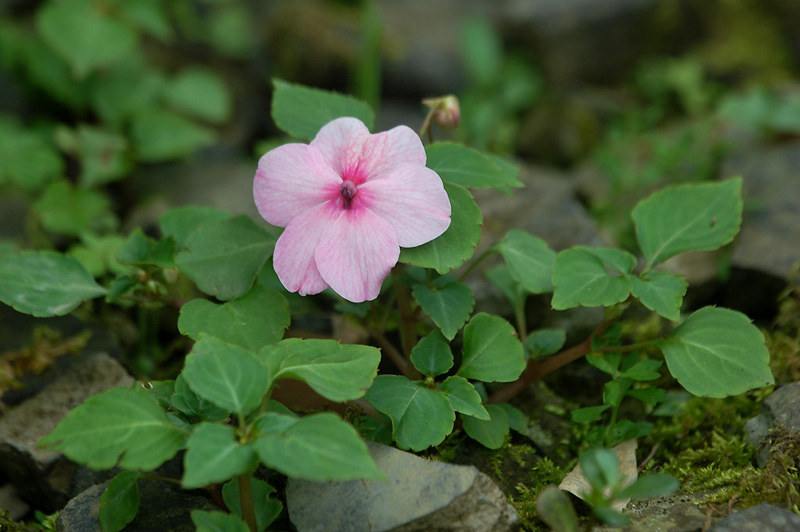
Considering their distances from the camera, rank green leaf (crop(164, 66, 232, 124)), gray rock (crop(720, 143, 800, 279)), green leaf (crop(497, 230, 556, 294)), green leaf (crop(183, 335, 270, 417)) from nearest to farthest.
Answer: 1. green leaf (crop(183, 335, 270, 417))
2. green leaf (crop(497, 230, 556, 294))
3. gray rock (crop(720, 143, 800, 279))
4. green leaf (crop(164, 66, 232, 124))

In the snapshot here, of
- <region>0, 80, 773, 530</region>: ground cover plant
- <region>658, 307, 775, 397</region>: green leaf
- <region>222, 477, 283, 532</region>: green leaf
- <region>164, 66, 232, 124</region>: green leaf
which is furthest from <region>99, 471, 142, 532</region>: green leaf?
<region>164, 66, 232, 124</region>: green leaf

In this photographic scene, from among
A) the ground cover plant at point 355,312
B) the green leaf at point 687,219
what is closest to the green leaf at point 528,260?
the ground cover plant at point 355,312

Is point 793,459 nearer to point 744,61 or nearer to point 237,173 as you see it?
point 237,173

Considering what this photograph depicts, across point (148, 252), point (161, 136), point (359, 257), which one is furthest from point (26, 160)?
point (359, 257)

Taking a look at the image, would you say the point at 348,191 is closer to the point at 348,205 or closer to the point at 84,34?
the point at 348,205

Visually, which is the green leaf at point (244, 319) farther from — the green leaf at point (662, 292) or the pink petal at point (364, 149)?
the green leaf at point (662, 292)

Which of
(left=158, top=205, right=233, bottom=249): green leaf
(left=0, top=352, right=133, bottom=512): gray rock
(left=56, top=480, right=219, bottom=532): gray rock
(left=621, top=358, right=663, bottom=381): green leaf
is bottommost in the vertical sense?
(left=0, top=352, right=133, bottom=512): gray rock

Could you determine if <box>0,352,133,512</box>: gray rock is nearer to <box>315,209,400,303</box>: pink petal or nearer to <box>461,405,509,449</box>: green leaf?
Answer: <box>315,209,400,303</box>: pink petal
